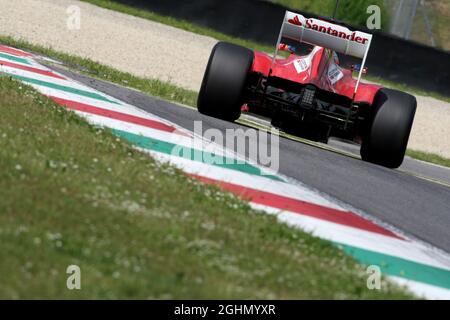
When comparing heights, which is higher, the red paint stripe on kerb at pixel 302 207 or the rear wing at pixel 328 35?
the rear wing at pixel 328 35

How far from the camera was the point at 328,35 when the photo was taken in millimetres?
10461

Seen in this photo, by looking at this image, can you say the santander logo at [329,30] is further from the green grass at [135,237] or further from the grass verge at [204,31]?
the grass verge at [204,31]

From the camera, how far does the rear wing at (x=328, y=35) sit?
34.2 ft

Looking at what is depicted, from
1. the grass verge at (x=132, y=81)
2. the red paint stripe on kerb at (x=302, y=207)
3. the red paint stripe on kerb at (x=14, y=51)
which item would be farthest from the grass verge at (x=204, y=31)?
the red paint stripe on kerb at (x=302, y=207)

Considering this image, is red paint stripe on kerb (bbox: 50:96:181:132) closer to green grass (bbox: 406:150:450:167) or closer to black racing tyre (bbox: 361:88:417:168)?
black racing tyre (bbox: 361:88:417:168)

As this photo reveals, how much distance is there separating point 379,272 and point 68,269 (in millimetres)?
2043

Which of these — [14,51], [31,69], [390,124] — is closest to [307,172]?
[390,124]

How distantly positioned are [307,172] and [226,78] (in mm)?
1786

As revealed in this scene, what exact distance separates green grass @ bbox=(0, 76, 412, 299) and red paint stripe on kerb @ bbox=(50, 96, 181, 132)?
2368mm

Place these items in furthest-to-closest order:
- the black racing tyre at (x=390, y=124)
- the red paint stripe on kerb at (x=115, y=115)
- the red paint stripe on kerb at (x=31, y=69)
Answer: the red paint stripe on kerb at (x=31, y=69) < the black racing tyre at (x=390, y=124) < the red paint stripe on kerb at (x=115, y=115)

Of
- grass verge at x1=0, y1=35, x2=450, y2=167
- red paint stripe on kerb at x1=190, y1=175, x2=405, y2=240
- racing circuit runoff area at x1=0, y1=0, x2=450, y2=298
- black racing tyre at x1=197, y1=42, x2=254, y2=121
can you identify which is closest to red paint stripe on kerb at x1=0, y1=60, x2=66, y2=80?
racing circuit runoff area at x1=0, y1=0, x2=450, y2=298

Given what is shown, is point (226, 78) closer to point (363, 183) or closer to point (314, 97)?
point (314, 97)

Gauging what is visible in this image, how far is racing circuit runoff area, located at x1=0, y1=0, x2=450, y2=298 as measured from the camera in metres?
Answer: 6.78
